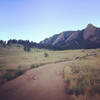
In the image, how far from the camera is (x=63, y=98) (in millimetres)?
4586

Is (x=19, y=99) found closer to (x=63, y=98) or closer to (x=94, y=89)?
(x=63, y=98)

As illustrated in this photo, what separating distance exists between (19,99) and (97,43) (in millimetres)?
75191

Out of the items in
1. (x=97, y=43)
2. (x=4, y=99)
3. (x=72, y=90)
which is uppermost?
(x=97, y=43)

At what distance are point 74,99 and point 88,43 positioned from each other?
74.3m

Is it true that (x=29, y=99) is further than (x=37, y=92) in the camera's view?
No

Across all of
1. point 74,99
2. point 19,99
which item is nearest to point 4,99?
point 19,99

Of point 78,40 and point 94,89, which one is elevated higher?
point 78,40

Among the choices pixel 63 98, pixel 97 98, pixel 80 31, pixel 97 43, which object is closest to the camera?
pixel 97 98

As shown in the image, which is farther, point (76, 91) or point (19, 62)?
point (19, 62)

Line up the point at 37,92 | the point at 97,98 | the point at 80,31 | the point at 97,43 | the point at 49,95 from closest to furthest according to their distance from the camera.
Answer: the point at 97,98 → the point at 49,95 → the point at 37,92 → the point at 97,43 → the point at 80,31

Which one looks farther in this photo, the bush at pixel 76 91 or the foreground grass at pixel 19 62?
the foreground grass at pixel 19 62

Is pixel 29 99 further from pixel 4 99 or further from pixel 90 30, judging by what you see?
pixel 90 30

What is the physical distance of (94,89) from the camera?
5074 millimetres

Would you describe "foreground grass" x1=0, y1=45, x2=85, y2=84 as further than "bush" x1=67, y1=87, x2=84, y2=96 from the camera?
Yes
